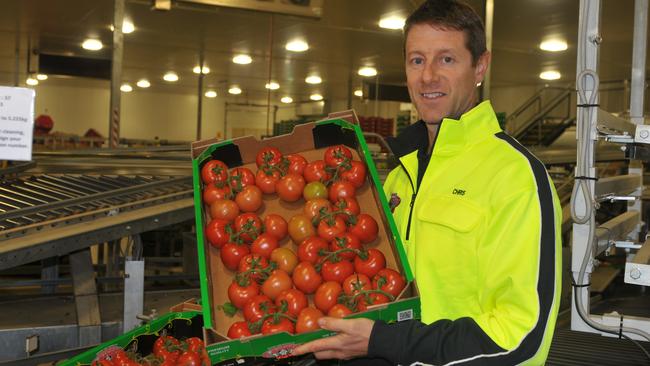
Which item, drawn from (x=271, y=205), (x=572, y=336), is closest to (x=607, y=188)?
(x=572, y=336)

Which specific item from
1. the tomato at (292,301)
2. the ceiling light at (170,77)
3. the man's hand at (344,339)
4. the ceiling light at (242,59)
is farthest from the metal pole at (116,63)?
the ceiling light at (170,77)

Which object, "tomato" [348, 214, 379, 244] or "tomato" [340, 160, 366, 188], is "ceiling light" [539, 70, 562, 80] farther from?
"tomato" [348, 214, 379, 244]

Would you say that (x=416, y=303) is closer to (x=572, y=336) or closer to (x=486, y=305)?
(x=486, y=305)

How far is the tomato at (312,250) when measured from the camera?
1760 mm

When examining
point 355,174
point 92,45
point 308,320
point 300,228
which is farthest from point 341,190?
point 92,45

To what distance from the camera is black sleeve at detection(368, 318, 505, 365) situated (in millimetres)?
1421

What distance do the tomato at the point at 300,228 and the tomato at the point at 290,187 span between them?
13 cm

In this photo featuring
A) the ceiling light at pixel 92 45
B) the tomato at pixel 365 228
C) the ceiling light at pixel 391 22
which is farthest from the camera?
the ceiling light at pixel 92 45

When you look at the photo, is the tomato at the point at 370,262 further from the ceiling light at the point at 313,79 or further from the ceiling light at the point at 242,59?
the ceiling light at the point at 313,79

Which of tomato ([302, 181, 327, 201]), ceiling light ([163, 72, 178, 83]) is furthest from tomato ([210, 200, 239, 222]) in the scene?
ceiling light ([163, 72, 178, 83])

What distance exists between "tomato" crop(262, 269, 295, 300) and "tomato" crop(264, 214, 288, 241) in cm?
18

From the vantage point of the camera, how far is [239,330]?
5.24ft

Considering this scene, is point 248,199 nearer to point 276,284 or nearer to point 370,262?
point 276,284

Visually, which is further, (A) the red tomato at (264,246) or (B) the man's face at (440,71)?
(A) the red tomato at (264,246)
